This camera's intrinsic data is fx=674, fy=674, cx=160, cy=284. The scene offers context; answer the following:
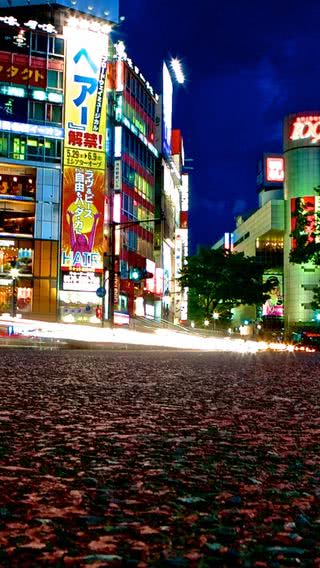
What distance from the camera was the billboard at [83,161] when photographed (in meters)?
56.7

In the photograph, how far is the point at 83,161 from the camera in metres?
57.1

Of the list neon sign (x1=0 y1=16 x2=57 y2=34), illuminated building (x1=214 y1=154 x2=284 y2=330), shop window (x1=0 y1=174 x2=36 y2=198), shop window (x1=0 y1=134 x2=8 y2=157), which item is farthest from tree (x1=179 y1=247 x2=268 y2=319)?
neon sign (x1=0 y1=16 x2=57 y2=34)

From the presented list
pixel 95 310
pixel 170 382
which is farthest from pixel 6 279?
pixel 170 382

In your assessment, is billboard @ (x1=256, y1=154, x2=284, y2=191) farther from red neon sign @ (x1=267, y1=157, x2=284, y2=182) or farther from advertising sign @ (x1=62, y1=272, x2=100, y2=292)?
advertising sign @ (x1=62, y1=272, x2=100, y2=292)

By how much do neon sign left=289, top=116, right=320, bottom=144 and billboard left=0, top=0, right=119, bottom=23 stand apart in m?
39.5

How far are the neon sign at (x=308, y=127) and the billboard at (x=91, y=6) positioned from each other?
3952 centimetres

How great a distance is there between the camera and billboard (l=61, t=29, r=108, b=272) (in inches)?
2231

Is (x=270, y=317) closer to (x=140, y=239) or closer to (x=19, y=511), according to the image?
(x=140, y=239)

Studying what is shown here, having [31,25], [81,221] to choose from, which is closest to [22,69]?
[31,25]

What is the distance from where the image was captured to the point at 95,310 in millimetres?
55688

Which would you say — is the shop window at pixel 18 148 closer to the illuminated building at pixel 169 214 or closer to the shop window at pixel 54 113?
the shop window at pixel 54 113

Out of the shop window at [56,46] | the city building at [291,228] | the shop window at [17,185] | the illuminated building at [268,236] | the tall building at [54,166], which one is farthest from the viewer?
the illuminated building at [268,236]

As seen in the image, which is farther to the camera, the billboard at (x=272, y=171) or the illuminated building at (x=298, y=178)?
the billboard at (x=272, y=171)

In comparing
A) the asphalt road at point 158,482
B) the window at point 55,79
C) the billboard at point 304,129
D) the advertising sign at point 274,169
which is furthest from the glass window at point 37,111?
the advertising sign at point 274,169
